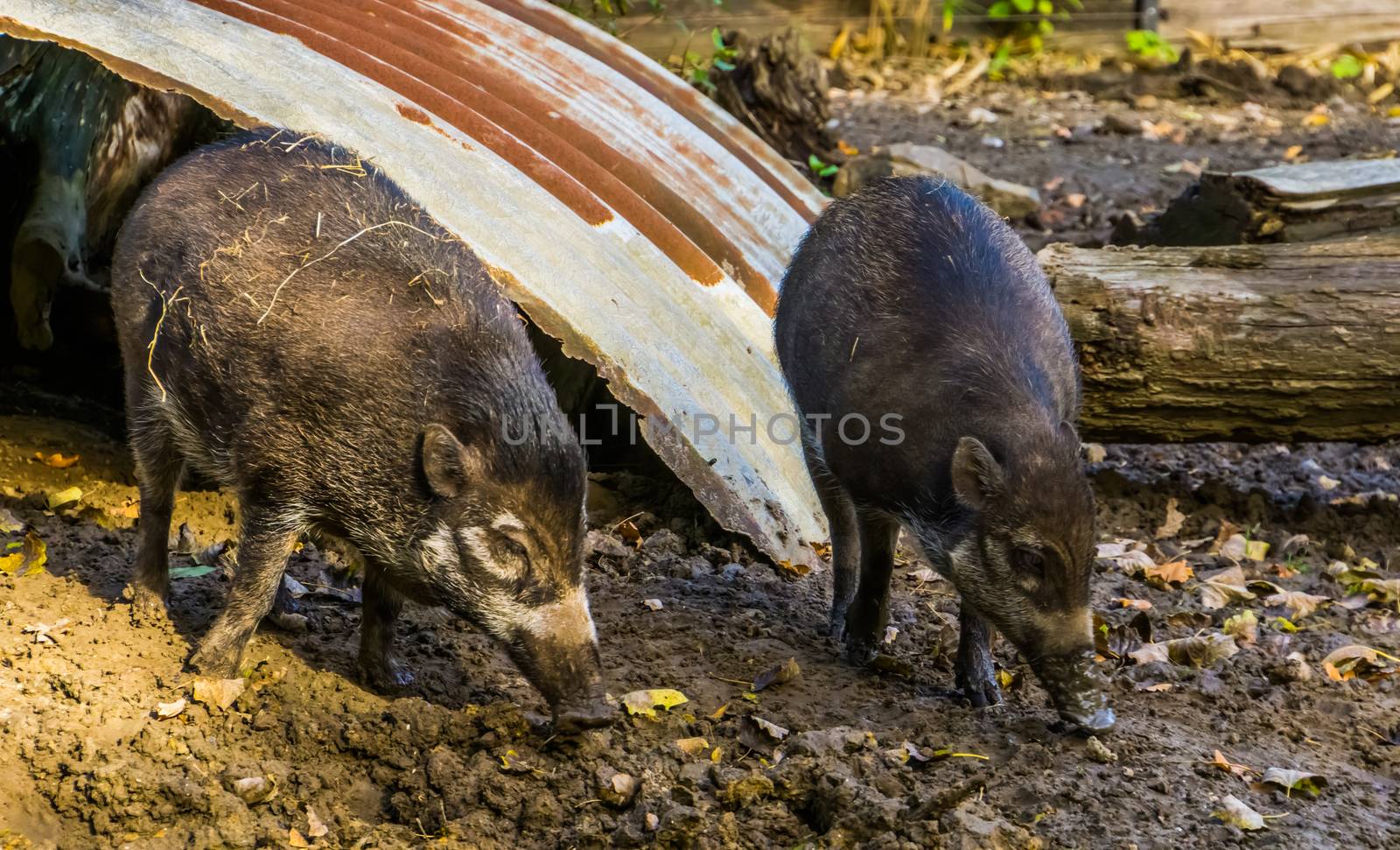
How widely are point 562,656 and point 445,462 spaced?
2.09 feet

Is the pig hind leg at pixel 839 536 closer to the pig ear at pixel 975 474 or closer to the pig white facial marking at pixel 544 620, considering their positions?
the pig ear at pixel 975 474

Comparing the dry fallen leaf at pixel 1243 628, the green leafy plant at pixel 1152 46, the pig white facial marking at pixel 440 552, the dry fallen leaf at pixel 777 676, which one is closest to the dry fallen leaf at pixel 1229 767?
the dry fallen leaf at pixel 1243 628

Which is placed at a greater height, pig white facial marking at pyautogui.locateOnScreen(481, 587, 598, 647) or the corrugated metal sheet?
the corrugated metal sheet

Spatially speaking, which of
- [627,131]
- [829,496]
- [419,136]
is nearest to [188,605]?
[419,136]

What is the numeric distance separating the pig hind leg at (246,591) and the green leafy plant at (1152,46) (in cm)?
1063

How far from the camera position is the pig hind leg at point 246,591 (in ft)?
13.2

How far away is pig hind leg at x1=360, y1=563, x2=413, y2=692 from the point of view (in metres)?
4.30

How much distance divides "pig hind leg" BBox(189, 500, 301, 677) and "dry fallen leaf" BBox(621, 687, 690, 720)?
1110 mm

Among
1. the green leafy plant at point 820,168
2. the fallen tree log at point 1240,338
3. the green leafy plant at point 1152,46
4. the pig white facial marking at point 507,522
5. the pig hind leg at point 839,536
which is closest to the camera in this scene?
the pig white facial marking at point 507,522

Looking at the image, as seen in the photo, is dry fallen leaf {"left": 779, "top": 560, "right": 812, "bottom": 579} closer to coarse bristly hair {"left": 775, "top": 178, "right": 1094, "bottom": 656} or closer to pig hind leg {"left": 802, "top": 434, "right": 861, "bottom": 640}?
pig hind leg {"left": 802, "top": 434, "right": 861, "bottom": 640}

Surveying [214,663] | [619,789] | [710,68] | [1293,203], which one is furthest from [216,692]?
[710,68]

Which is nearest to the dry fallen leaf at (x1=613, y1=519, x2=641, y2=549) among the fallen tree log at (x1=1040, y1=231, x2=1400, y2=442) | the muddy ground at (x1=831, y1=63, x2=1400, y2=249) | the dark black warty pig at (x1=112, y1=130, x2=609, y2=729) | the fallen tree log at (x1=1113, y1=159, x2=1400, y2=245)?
the dark black warty pig at (x1=112, y1=130, x2=609, y2=729)

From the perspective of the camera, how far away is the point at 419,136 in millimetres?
5266

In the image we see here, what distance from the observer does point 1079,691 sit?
13.4ft
